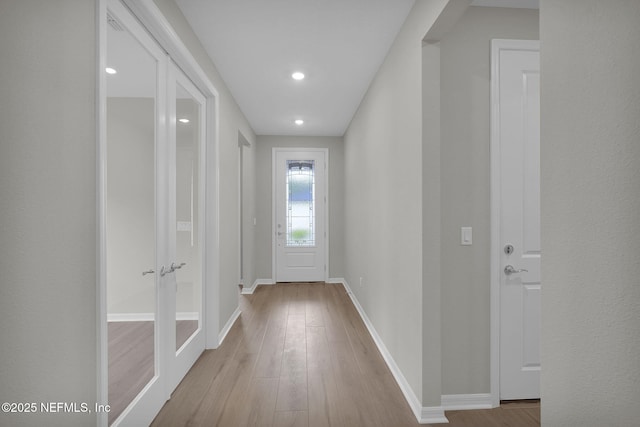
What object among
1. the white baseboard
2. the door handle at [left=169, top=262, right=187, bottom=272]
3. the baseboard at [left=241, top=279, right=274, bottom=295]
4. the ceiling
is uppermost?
the ceiling

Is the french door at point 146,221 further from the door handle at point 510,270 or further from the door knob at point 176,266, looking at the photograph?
the door handle at point 510,270

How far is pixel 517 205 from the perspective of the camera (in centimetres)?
205

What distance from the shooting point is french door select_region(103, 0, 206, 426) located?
156cm

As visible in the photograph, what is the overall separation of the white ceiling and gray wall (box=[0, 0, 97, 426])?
3.87 ft

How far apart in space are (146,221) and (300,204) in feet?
13.0

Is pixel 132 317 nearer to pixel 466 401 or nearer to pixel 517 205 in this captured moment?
pixel 466 401

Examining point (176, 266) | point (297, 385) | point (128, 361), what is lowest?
point (297, 385)

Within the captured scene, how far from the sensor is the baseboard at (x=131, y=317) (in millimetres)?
1515

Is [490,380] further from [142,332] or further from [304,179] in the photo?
[304,179]

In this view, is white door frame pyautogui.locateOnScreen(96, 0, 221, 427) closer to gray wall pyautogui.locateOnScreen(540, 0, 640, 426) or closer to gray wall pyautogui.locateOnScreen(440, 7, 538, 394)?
gray wall pyautogui.locateOnScreen(540, 0, 640, 426)

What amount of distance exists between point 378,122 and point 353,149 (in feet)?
5.07

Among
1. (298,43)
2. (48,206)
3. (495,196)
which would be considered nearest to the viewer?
(48,206)

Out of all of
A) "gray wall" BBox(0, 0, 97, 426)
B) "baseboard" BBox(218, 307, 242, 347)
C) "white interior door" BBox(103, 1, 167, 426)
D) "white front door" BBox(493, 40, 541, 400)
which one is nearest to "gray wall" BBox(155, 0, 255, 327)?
"baseboard" BBox(218, 307, 242, 347)

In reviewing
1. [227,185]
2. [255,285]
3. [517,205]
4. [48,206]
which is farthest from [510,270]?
[255,285]
